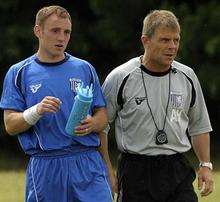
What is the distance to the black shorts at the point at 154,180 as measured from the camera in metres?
6.23

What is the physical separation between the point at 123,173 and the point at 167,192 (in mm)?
359

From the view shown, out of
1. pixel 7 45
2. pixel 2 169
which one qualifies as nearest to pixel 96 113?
pixel 2 169

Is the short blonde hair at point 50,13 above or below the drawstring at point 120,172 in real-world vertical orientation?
above

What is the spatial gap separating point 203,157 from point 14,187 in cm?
636

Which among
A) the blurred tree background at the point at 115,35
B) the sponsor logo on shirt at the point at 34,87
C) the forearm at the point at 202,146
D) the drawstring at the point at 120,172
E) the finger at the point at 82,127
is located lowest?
the blurred tree background at the point at 115,35

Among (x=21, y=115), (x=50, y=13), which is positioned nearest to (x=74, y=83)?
(x=21, y=115)

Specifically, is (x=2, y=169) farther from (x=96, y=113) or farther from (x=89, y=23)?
(x=96, y=113)

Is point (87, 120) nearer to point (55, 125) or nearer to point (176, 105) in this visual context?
point (55, 125)

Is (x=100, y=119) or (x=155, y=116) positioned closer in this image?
(x=100, y=119)

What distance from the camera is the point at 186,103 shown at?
632 centimetres

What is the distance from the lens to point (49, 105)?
18.3 feet

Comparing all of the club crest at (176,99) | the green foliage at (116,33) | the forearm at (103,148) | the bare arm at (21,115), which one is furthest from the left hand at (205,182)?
the green foliage at (116,33)

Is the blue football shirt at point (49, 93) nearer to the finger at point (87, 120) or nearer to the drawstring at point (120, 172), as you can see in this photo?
the finger at point (87, 120)

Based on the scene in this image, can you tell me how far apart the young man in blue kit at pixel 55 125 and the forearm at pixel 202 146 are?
2.81 ft
